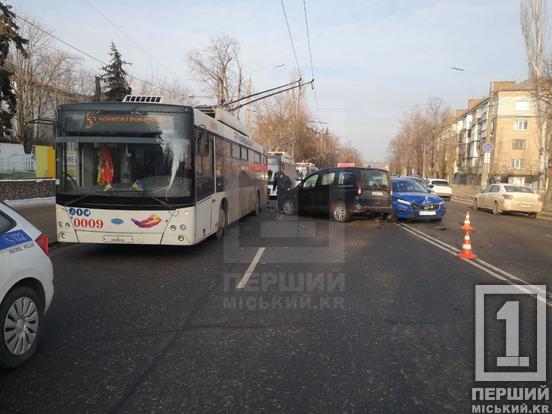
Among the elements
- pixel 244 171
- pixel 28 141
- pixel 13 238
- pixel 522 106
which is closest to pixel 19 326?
pixel 13 238

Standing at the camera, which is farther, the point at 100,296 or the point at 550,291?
the point at 550,291

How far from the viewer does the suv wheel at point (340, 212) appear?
48.1 feet

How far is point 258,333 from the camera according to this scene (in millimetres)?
4668

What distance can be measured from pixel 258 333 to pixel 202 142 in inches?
191

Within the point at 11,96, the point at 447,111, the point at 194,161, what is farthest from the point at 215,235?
the point at 447,111

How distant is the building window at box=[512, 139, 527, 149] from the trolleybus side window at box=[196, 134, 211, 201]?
6622 cm

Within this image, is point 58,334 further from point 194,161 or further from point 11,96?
point 11,96

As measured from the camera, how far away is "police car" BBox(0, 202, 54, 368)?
3.69 metres

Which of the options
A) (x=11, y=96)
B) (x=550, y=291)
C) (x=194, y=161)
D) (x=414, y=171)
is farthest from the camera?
(x=414, y=171)

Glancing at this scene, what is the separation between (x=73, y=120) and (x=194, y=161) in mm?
2279

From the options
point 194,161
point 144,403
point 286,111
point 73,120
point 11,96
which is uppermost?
point 286,111

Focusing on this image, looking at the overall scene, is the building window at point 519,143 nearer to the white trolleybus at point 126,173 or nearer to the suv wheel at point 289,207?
the suv wheel at point 289,207

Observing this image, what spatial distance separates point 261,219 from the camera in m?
16.1

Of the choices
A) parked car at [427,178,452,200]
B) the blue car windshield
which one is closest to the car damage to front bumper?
the blue car windshield
